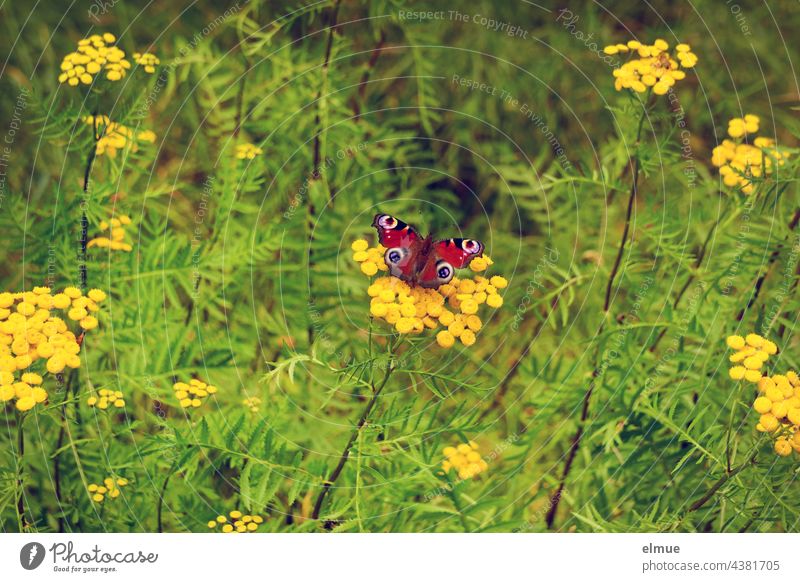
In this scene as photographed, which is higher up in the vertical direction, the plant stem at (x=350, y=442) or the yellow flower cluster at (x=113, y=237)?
the yellow flower cluster at (x=113, y=237)

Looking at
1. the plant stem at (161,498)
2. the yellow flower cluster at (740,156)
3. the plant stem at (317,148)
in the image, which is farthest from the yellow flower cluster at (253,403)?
the yellow flower cluster at (740,156)

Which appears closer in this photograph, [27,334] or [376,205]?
[27,334]

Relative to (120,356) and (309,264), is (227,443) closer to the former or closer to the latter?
(120,356)

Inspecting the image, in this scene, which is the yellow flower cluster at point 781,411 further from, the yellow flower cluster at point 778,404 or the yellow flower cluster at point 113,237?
the yellow flower cluster at point 113,237

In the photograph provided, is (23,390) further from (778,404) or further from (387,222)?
(778,404)

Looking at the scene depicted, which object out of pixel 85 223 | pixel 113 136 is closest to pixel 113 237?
pixel 85 223
